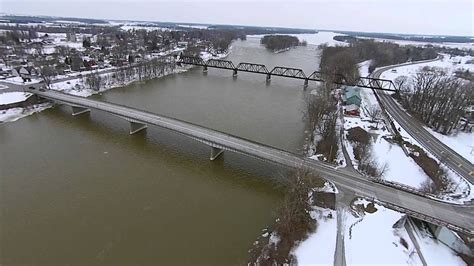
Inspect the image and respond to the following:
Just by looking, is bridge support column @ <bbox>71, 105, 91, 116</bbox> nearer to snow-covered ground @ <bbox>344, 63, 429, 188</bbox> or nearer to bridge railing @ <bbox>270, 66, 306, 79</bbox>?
snow-covered ground @ <bbox>344, 63, 429, 188</bbox>

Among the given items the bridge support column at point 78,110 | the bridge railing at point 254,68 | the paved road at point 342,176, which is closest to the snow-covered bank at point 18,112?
the bridge support column at point 78,110

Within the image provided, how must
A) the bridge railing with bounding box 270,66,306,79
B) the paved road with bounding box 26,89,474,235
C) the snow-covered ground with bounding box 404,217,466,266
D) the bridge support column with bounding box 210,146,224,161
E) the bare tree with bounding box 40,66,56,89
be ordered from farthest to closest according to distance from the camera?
the bridge railing with bounding box 270,66,306,79 < the bare tree with bounding box 40,66,56,89 < the bridge support column with bounding box 210,146,224,161 < the paved road with bounding box 26,89,474,235 < the snow-covered ground with bounding box 404,217,466,266

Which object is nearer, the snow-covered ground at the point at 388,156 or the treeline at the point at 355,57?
the snow-covered ground at the point at 388,156

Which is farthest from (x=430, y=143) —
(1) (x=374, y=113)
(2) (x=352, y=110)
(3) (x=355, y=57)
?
(3) (x=355, y=57)

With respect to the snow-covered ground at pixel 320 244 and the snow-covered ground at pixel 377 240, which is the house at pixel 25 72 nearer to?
the snow-covered ground at pixel 320 244

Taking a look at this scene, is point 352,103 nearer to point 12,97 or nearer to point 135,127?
point 135,127

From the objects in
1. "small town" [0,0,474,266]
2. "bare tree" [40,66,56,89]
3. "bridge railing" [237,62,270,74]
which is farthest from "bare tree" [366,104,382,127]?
"bare tree" [40,66,56,89]

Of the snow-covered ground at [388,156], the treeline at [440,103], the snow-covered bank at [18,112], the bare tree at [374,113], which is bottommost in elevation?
the snow-covered bank at [18,112]
